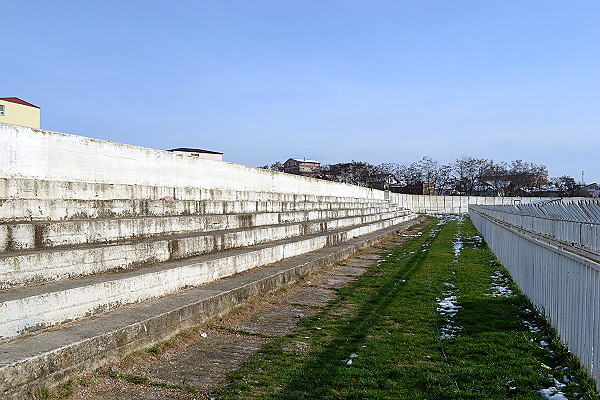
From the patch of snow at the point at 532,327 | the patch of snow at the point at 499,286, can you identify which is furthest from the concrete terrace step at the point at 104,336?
the patch of snow at the point at 499,286

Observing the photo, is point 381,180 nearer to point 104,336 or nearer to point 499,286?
point 499,286

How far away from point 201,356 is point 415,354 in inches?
85.9

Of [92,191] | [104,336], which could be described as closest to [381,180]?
[92,191]

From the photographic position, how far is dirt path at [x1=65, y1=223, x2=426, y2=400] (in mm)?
3551

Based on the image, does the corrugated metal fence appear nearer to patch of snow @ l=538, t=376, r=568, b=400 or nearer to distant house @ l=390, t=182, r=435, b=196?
patch of snow @ l=538, t=376, r=568, b=400

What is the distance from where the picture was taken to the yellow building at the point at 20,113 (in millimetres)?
13813

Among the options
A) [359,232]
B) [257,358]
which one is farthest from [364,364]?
[359,232]

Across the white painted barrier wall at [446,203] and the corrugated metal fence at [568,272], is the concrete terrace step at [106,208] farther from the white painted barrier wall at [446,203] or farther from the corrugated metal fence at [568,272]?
the white painted barrier wall at [446,203]

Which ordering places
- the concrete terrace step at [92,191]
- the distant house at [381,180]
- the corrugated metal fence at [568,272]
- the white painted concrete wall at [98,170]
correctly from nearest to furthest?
1. the corrugated metal fence at [568,272]
2. the concrete terrace step at [92,191]
3. the white painted concrete wall at [98,170]
4. the distant house at [381,180]

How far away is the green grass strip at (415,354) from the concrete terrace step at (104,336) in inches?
38.5

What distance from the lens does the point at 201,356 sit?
4535 mm

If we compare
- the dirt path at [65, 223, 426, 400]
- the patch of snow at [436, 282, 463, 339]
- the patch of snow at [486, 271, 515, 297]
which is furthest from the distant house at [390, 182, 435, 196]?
the dirt path at [65, 223, 426, 400]

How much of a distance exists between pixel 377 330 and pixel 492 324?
Answer: 153cm

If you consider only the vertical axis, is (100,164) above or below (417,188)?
below
